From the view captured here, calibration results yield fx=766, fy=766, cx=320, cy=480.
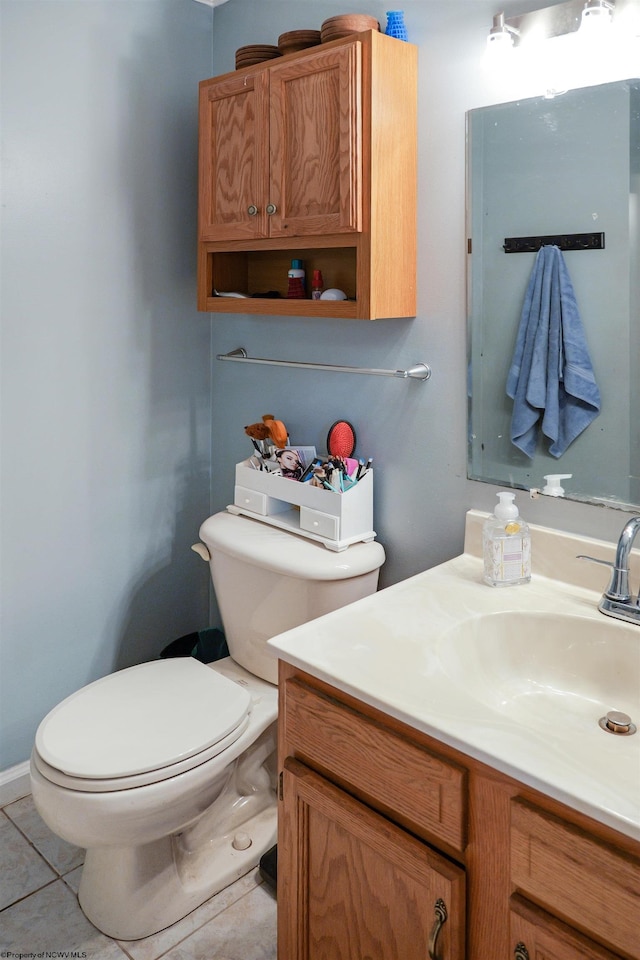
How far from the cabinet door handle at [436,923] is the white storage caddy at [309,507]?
2.67 ft

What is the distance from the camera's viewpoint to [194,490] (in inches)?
91.3

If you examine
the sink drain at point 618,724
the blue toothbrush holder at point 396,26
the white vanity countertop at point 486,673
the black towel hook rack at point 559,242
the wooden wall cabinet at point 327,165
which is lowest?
the sink drain at point 618,724

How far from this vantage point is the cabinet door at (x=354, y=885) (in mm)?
1013

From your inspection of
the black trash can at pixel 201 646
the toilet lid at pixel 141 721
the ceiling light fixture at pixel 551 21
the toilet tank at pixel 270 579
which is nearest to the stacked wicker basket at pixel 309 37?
the ceiling light fixture at pixel 551 21

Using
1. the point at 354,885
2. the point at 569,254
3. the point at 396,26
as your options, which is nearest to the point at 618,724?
the point at 354,885

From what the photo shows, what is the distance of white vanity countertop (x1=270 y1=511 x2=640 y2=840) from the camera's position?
2.89 ft

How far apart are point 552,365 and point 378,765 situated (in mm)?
784

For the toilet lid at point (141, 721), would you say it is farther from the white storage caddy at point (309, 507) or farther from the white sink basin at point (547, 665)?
the white sink basin at point (547, 665)

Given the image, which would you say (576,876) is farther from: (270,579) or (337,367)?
(337,367)

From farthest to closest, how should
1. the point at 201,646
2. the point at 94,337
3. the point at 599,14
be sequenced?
1. the point at 201,646
2. the point at 94,337
3. the point at 599,14

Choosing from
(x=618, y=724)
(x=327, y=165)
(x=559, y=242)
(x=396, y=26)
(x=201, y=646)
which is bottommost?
(x=201, y=646)

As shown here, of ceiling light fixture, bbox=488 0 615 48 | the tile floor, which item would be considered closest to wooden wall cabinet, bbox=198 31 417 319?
ceiling light fixture, bbox=488 0 615 48

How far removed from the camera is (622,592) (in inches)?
50.3

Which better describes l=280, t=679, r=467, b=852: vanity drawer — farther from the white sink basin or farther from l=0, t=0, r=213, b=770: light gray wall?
l=0, t=0, r=213, b=770: light gray wall
